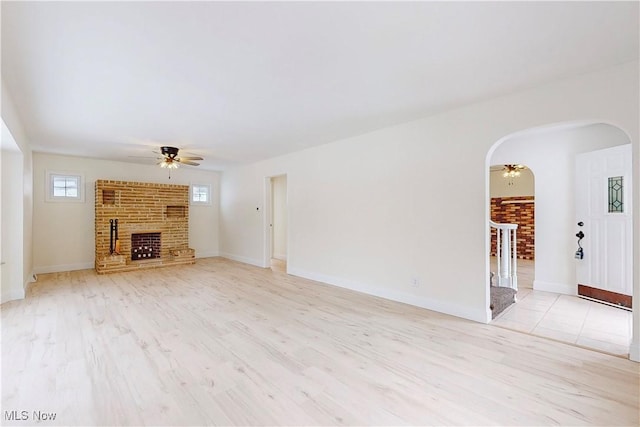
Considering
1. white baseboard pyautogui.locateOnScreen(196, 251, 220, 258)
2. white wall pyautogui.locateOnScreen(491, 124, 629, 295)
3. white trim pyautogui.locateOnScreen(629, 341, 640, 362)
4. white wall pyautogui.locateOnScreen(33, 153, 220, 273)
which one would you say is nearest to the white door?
white wall pyautogui.locateOnScreen(491, 124, 629, 295)

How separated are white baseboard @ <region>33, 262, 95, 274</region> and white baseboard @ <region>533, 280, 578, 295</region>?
8.77m

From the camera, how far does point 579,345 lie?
2.62m

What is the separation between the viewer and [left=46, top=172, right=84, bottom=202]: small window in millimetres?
5953

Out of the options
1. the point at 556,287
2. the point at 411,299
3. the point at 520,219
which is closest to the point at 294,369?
the point at 411,299

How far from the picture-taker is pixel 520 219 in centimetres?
791

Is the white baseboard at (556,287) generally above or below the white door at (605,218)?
→ below

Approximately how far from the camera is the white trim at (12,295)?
3.95 m

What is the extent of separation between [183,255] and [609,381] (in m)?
7.28

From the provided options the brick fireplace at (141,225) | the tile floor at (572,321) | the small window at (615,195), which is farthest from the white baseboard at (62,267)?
the small window at (615,195)

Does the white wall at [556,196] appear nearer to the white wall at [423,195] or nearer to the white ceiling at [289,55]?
the white wall at [423,195]

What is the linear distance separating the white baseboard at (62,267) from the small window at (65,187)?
1385 mm

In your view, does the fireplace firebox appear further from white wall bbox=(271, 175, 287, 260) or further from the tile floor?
the tile floor

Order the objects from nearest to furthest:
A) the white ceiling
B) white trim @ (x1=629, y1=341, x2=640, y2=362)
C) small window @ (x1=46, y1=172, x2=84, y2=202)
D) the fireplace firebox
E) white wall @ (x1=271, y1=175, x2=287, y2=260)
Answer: the white ceiling → white trim @ (x1=629, y1=341, x2=640, y2=362) → small window @ (x1=46, y1=172, x2=84, y2=202) → the fireplace firebox → white wall @ (x1=271, y1=175, x2=287, y2=260)

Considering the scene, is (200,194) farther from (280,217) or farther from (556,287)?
(556,287)
